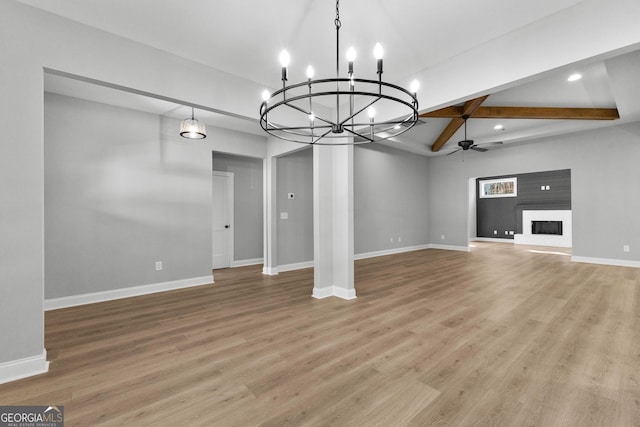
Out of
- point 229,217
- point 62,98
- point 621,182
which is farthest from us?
point 229,217

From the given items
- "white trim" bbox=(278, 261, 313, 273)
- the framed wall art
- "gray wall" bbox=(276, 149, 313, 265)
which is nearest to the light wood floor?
"white trim" bbox=(278, 261, 313, 273)

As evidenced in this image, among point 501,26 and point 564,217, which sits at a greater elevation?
point 501,26

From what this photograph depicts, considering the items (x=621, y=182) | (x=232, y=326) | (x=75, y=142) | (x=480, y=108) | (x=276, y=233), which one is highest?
(x=480, y=108)

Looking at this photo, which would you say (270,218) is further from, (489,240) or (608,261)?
(489,240)

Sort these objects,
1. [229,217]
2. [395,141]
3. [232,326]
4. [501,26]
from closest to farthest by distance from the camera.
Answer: [501,26] → [232,326] → [229,217] → [395,141]

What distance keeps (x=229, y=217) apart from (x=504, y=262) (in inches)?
252

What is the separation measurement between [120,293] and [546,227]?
1281cm

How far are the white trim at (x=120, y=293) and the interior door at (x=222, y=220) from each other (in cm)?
127

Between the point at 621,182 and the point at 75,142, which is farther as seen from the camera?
the point at 621,182

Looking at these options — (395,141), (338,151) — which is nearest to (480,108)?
(395,141)

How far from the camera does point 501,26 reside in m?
2.43

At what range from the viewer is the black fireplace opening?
32.6 feet

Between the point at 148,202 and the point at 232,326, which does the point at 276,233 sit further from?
the point at 232,326

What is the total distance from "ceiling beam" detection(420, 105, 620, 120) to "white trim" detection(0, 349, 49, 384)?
614cm
